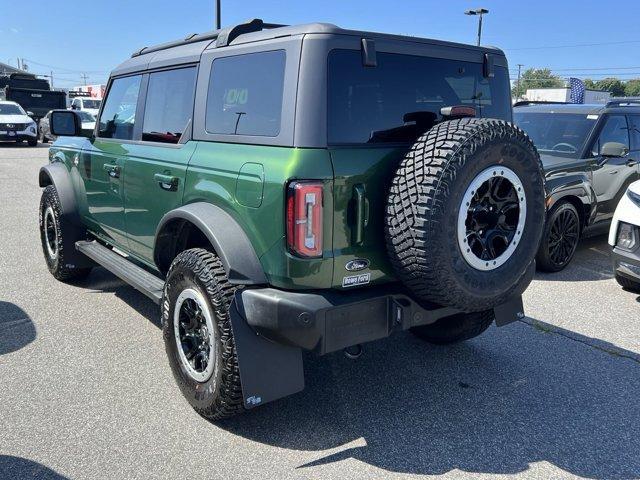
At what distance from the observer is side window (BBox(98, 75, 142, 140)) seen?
13.6 feet

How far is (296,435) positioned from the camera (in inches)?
117

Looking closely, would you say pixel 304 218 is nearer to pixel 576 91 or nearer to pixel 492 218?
pixel 492 218

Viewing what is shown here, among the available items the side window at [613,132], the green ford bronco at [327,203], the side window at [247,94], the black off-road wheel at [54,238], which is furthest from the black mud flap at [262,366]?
the side window at [613,132]

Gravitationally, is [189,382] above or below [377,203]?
below

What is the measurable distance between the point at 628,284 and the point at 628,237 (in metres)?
0.71

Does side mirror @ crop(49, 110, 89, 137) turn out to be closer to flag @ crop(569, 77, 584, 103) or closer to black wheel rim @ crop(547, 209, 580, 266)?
black wheel rim @ crop(547, 209, 580, 266)

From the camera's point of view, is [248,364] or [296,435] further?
[296,435]

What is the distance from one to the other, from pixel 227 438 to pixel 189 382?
16.2 inches

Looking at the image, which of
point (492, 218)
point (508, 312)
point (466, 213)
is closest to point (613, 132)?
point (508, 312)

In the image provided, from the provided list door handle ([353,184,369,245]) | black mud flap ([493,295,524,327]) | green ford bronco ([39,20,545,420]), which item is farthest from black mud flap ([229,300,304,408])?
black mud flap ([493,295,524,327])

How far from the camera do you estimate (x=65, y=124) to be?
4.74 m

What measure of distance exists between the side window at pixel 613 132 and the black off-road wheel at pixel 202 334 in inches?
209

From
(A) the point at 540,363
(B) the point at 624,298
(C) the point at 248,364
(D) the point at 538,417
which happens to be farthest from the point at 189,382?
(B) the point at 624,298

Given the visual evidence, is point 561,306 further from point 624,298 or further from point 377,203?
point 377,203
